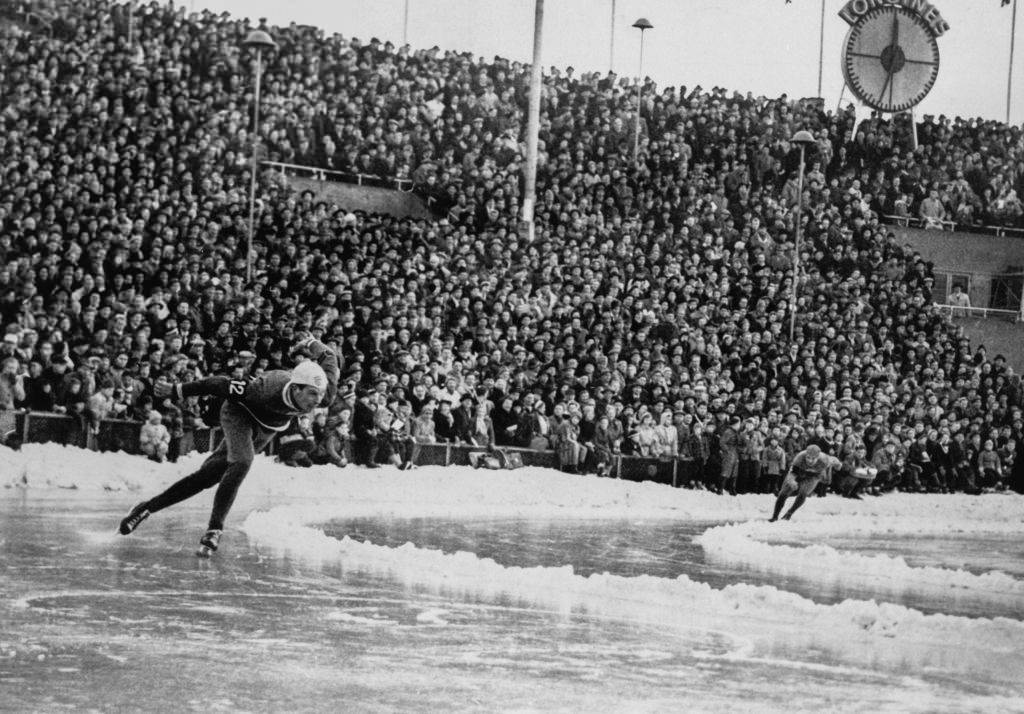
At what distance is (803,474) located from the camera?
20000mm

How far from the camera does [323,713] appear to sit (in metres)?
5.81

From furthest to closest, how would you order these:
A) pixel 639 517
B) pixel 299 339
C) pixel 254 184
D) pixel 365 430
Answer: pixel 254 184 → pixel 365 430 → pixel 299 339 → pixel 639 517

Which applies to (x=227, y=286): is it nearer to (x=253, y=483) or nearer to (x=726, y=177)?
(x=253, y=483)

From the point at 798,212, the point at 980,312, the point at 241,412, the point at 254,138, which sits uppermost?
the point at 798,212

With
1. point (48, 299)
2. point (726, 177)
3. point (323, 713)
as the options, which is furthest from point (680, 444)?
point (323, 713)

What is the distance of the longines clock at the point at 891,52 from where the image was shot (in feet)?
109

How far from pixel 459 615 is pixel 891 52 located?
2845 centimetres

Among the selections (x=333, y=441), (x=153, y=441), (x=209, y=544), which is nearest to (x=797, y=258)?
(x=333, y=441)

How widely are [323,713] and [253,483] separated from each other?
1286 centimetres

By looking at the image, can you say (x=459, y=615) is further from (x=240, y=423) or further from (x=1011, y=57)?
(x=1011, y=57)

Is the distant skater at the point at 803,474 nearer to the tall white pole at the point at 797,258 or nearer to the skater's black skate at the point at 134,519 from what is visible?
the tall white pole at the point at 797,258

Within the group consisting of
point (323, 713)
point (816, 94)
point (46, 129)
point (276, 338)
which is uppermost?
point (816, 94)

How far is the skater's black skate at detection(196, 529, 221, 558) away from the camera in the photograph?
1070cm

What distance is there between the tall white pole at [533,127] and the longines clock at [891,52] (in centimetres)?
931
